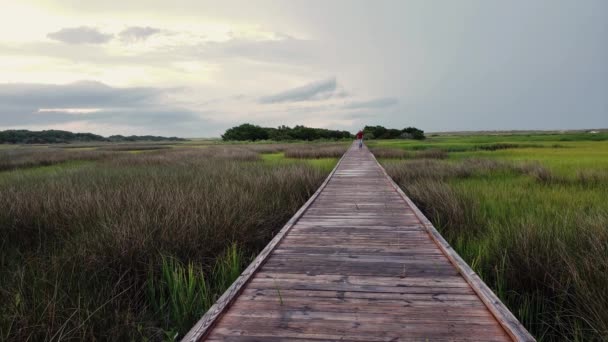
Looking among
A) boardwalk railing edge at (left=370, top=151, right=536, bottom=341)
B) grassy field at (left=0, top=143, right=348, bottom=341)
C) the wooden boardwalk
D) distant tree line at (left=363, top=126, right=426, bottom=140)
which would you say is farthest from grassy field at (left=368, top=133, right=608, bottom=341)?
distant tree line at (left=363, top=126, right=426, bottom=140)

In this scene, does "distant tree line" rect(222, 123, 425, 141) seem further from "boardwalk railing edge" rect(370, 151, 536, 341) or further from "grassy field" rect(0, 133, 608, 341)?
"boardwalk railing edge" rect(370, 151, 536, 341)

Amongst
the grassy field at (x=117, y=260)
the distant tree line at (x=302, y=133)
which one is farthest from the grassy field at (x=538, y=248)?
the distant tree line at (x=302, y=133)

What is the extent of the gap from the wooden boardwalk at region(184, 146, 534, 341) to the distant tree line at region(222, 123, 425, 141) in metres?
77.4

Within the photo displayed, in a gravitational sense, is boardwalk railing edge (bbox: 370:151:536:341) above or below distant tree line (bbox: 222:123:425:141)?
below

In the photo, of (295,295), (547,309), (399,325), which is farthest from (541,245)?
(295,295)

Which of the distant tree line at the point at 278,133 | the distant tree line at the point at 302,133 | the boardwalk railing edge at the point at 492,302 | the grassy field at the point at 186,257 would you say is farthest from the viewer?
the distant tree line at the point at 278,133

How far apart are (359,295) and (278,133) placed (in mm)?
92387

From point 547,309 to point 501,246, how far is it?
3.36 ft

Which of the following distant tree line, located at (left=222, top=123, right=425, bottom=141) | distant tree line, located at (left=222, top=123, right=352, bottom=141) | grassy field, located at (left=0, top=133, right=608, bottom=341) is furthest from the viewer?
distant tree line, located at (left=222, top=123, right=352, bottom=141)

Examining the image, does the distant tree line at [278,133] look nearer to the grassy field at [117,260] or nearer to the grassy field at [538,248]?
the grassy field at [538,248]

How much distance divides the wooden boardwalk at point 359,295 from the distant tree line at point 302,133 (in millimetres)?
77384

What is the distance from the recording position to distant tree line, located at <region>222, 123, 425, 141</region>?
88562 mm

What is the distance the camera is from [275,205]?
7422mm

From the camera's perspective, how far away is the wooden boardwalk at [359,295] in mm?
2205
